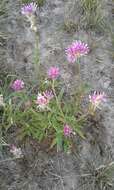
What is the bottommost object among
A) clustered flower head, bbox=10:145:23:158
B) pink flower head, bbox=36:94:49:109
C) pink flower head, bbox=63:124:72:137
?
clustered flower head, bbox=10:145:23:158

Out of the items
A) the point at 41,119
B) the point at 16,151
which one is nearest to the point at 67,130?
the point at 41,119

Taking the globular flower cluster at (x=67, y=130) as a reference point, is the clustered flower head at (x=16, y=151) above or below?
below

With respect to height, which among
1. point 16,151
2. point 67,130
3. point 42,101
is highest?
point 42,101

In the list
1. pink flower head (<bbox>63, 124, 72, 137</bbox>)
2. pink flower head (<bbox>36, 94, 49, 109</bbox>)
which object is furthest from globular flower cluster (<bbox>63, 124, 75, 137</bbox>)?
pink flower head (<bbox>36, 94, 49, 109</bbox>)

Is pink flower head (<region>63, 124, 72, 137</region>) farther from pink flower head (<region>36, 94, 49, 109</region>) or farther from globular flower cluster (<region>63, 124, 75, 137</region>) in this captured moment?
pink flower head (<region>36, 94, 49, 109</region>)

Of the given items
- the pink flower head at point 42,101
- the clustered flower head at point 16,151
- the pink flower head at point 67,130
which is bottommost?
the clustered flower head at point 16,151

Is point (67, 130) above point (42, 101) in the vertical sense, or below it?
below

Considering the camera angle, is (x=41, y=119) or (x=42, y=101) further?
(x=41, y=119)

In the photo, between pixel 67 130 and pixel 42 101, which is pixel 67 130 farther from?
pixel 42 101

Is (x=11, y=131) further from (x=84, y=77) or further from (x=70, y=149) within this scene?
(x=84, y=77)

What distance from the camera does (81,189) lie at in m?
2.46

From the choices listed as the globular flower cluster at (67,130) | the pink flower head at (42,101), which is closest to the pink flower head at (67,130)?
the globular flower cluster at (67,130)

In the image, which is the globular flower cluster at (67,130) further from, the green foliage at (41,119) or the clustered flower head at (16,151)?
the clustered flower head at (16,151)

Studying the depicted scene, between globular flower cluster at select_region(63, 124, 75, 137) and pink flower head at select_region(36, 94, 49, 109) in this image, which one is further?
globular flower cluster at select_region(63, 124, 75, 137)
